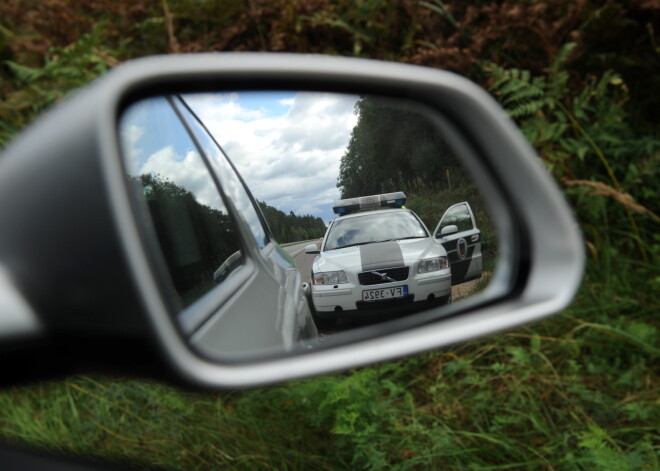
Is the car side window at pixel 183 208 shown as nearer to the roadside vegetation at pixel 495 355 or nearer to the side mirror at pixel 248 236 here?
the side mirror at pixel 248 236

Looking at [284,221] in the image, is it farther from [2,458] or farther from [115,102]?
[2,458]

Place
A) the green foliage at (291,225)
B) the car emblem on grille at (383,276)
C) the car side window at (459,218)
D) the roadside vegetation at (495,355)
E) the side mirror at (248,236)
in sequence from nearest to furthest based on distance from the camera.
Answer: the side mirror at (248,236), the green foliage at (291,225), the car emblem on grille at (383,276), the car side window at (459,218), the roadside vegetation at (495,355)

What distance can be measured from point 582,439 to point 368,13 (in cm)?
341

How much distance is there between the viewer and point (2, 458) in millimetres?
1799

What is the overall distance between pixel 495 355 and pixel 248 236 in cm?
210

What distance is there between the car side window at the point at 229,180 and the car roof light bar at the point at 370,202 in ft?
1.19

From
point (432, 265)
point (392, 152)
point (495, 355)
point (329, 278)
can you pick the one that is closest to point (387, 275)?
point (432, 265)

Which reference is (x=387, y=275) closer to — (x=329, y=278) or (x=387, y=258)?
(x=387, y=258)

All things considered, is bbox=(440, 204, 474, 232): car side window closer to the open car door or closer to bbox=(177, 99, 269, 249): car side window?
the open car door

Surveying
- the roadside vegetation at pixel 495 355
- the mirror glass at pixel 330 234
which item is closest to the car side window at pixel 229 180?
the mirror glass at pixel 330 234

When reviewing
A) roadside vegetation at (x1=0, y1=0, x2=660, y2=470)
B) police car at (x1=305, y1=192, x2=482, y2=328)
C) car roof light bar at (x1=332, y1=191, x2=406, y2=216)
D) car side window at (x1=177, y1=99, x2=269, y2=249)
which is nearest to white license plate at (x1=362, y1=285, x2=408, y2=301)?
police car at (x1=305, y1=192, x2=482, y2=328)

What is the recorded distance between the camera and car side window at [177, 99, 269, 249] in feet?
5.22

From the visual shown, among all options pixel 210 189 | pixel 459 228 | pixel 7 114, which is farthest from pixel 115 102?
pixel 7 114

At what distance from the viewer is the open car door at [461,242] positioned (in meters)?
1.54
